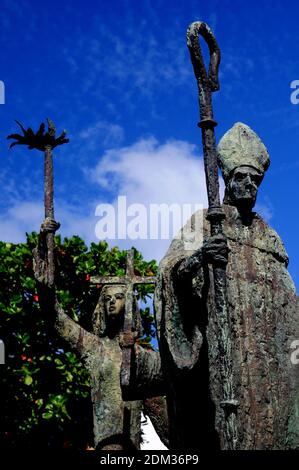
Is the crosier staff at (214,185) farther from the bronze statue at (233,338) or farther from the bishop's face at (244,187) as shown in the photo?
the bishop's face at (244,187)

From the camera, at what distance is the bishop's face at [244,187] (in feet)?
22.8

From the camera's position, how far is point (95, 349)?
31.0 ft

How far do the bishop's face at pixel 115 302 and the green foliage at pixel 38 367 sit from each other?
296 centimetres

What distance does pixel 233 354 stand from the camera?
642 centimetres

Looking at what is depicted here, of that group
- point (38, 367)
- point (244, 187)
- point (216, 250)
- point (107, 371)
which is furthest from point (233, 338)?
point (38, 367)

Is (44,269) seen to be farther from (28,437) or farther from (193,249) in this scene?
(28,437)

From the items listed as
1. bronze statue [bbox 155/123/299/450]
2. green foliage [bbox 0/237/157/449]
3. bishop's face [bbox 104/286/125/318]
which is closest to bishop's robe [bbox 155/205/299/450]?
bronze statue [bbox 155/123/299/450]

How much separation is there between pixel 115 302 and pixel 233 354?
3412 mm

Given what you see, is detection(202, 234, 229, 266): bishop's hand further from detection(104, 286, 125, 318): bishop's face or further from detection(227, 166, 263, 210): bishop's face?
detection(104, 286, 125, 318): bishop's face

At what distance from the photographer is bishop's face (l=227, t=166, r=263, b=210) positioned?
696 centimetres

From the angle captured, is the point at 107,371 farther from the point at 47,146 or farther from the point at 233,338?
the point at 233,338

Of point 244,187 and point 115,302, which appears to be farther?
point 115,302

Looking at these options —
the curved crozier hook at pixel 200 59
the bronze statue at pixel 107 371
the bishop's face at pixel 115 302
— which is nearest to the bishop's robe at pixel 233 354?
the curved crozier hook at pixel 200 59

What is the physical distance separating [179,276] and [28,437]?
729 cm
